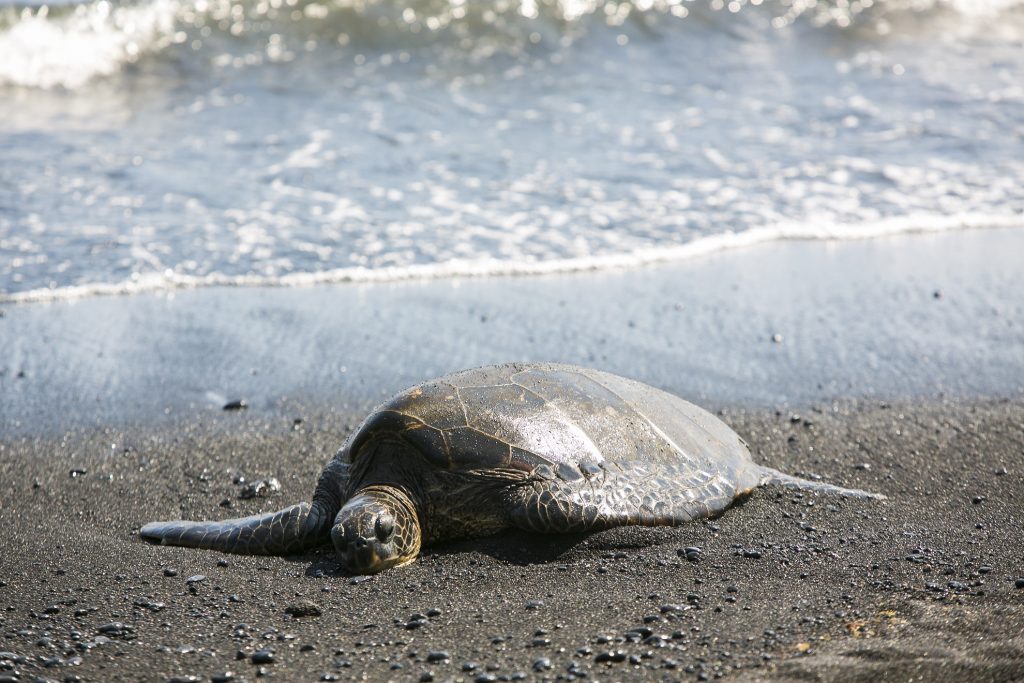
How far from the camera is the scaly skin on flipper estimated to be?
3.32 metres

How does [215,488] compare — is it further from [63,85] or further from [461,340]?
[63,85]

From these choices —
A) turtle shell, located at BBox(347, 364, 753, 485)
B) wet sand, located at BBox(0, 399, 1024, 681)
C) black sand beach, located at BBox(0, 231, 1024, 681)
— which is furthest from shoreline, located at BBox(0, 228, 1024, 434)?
turtle shell, located at BBox(347, 364, 753, 485)

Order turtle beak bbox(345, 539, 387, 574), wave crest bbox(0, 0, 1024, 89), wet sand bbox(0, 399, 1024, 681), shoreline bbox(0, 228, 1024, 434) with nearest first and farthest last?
1. wet sand bbox(0, 399, 1024, 681)
2. turtle beak bbox(345, 539, 387, 574)
3. shoreline bbox(0, 228, 1024, 434)
4. wave crest bbox(0, 0, 1024, 89)

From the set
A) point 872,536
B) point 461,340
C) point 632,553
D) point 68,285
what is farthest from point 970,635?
point 68,285

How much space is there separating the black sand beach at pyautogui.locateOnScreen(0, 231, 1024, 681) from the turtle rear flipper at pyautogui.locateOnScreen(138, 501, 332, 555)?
0.16 feet

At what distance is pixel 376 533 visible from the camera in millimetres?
3174

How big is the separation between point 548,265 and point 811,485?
9.24 feet

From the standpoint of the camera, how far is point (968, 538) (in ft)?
10.7

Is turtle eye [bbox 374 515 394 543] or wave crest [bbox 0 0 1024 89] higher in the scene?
wave crest [bbox 0 0 1024 89]

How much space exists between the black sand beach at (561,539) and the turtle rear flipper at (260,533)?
0.05 metres

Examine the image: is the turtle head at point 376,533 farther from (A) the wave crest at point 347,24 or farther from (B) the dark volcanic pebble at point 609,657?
(A) the wave crest at point 347,24

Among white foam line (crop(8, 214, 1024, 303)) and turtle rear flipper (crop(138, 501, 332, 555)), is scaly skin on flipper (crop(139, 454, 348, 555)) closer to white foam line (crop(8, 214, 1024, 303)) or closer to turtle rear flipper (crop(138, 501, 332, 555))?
turtle rear flipper (crop(138, 501, 332, 555))

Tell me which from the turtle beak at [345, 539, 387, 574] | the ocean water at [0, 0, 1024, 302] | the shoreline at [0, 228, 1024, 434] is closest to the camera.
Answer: the turtle beak at [345, 539, 387, 574]

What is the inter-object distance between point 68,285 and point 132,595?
129 inches
